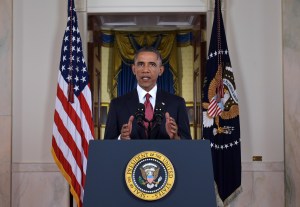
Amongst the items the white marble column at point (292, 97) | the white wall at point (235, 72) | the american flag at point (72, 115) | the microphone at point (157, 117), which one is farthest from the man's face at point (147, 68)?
the white marble column at point (292, 97)

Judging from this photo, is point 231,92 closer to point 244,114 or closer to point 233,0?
point 244,114

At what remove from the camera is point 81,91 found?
563 centimetres

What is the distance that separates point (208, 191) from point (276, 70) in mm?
4429

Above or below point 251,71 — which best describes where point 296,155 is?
below

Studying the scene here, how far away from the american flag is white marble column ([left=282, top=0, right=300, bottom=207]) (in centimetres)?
252

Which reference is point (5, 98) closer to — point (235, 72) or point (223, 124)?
point (223, 124)

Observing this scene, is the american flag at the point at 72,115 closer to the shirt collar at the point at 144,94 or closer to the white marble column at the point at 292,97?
the white marble column at the point at 292,97

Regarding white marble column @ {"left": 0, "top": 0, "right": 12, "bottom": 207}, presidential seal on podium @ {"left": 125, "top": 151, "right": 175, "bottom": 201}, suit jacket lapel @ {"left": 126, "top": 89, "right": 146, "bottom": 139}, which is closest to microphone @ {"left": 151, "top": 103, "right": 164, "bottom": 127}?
suit jacket lapel @ {"left": 126, "top": 89, "right": 146, "bottom": 139}

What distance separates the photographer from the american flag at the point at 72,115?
547 cm

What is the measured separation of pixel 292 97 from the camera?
6086 millimetres

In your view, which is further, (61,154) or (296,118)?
(296,118)

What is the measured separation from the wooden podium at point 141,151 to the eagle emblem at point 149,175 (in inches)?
2.7

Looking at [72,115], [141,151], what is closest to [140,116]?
[141,151]

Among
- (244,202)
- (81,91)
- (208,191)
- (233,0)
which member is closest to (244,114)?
(244,202)
